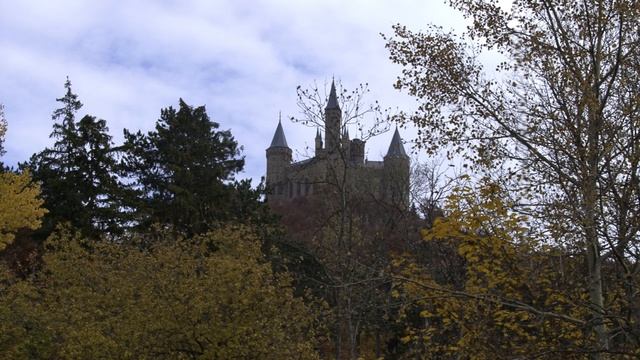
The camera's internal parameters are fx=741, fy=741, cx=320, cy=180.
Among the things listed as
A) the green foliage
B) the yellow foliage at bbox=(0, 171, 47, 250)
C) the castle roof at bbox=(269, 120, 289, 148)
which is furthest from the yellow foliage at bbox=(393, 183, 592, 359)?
the castle roof at bbox=(269, 120, 289, 148)

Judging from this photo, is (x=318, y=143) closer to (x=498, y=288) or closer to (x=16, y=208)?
(x=498, y=288)

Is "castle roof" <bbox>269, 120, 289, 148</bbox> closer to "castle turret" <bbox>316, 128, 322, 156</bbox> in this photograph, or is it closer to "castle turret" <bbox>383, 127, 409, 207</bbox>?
"castle turret" <bbox>383, 127, 409, 207</bbox>

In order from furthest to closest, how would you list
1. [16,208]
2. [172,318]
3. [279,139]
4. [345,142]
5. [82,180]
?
[279,139], [82,180], [16,208], [345,142], [172,318]

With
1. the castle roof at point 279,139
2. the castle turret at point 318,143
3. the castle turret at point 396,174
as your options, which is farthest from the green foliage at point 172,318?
the castle roof at point 279,139

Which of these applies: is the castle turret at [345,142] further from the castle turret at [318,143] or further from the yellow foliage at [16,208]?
the yellow foliage at [16,208]

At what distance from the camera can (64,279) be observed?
15859 millimetres

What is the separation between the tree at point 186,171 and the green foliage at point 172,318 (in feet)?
42.6

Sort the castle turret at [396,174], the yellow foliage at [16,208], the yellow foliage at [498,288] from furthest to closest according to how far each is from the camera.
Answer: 1. the castle turret at [396,174]
2. the yellow foliage at [16,208]
3. the yellow foliage at [498,288]

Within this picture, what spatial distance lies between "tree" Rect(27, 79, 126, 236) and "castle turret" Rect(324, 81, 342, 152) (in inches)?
523

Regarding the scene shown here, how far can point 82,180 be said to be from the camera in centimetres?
2738

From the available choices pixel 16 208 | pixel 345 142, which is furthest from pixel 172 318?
pixel 16 208

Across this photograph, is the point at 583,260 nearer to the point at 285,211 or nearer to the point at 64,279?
the point at 64,279

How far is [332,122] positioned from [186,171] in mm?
14359

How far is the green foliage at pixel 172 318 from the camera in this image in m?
11.4
